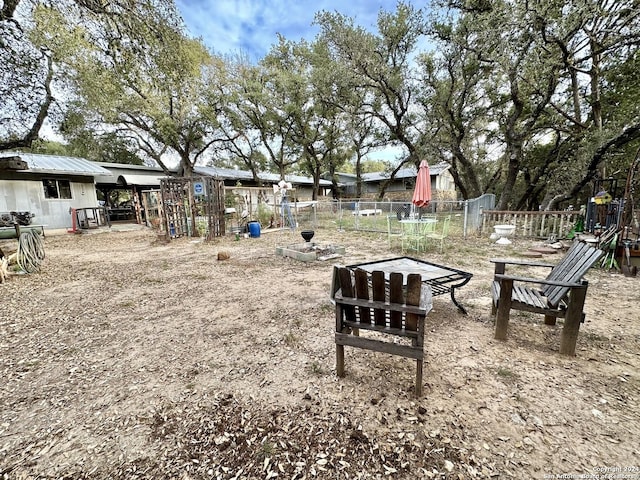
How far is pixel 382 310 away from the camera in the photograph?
215cm

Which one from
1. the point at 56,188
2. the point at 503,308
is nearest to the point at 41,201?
the point at 56,188

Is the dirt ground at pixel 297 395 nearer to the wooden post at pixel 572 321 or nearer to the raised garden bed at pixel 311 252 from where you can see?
the wooden post at pixel 572 321

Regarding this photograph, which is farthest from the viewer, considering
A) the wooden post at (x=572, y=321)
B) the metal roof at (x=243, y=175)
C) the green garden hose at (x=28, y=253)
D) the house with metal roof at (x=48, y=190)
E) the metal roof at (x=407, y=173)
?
the metal roof at (x=407, y=173)

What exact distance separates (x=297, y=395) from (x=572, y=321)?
2518mm

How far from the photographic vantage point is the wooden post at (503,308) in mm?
2621

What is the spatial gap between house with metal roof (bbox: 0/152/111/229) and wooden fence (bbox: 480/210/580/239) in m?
17.1

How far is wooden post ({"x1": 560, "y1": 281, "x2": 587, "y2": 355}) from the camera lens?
2.36 m

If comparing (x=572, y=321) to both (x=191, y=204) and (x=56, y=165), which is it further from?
(x=56, y=165)

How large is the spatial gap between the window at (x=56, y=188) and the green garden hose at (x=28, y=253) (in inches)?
327

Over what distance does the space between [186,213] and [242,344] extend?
8.89 metres

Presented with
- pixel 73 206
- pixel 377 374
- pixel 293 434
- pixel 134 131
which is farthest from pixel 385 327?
pixel 134 131

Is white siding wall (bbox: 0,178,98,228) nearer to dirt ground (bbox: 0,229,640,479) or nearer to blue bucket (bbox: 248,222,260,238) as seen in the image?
blue bucket (bbox: 248,222,260,238)

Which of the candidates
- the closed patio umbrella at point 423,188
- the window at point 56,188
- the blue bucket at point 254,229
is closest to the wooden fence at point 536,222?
the closed patio umbrella at point 423,188

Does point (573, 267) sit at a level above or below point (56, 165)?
below
